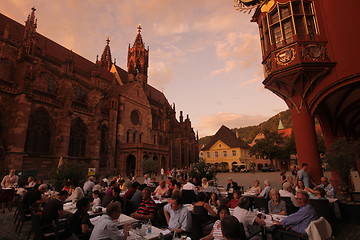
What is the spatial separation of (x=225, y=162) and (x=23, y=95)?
39.6m

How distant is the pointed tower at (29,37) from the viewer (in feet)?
67.5

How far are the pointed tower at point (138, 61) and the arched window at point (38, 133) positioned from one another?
26230mm

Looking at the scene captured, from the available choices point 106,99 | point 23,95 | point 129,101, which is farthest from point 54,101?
point 129,101

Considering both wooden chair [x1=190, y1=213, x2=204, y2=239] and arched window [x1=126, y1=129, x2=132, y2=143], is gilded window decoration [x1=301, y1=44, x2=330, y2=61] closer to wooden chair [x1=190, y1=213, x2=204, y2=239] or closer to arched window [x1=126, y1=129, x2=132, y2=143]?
wooden chair [x1=190, y1=213, x2=204, y2=239]

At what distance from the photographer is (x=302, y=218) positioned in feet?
13.3

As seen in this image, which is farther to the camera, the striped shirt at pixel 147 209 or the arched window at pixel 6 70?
the arched window at pixel 6 70

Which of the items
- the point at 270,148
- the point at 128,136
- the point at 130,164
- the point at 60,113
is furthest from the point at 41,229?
the point at 270,148

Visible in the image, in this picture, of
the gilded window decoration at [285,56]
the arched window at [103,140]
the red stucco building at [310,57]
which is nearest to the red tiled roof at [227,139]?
the arched window at [103,140]

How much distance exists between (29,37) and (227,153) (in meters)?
40.9

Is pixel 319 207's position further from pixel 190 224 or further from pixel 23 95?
Result: pixel 23 95

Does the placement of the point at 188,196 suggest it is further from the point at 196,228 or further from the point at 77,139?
the point at 77,139

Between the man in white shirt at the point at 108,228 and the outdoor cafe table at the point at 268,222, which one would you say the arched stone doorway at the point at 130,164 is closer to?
the outdoor cafe table at the point at 268,222

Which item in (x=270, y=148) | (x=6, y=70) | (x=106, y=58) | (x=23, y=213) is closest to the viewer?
(x=23, y=213)

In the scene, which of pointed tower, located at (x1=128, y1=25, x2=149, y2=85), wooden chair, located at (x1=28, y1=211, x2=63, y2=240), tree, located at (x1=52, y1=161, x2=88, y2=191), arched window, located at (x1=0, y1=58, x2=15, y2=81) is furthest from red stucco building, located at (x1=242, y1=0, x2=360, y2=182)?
pointed tower, located at (x1=128, y1=25, x2=149, y2=85)
